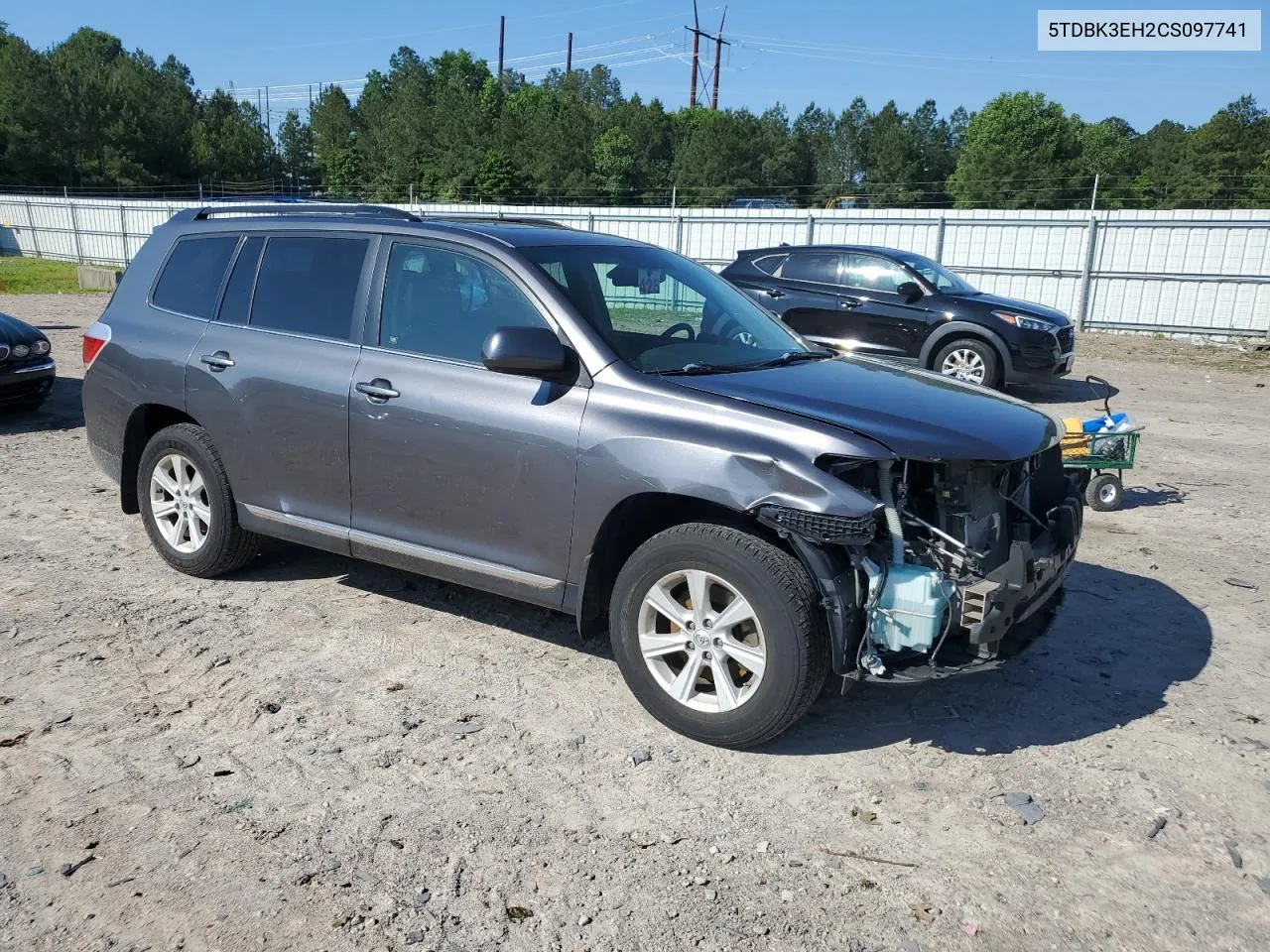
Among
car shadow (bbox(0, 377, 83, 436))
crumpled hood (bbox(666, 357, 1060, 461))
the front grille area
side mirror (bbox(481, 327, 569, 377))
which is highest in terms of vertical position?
side mirror (bbox(481, 327, 569, 377))

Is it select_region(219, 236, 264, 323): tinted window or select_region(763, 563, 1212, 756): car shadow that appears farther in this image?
select_region(219, 236, 264, 323): tinted window

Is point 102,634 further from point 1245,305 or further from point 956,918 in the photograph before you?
point 1245,305

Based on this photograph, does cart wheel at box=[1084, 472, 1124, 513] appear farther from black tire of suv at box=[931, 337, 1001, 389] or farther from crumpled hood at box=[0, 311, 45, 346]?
crumpled hood at box=[0, 311, 45, 346]

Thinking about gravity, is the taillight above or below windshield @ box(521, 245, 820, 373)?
below

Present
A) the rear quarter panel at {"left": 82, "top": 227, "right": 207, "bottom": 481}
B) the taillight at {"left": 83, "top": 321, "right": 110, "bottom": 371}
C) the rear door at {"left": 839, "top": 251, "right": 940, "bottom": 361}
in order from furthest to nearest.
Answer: the rear door at {"left": 839, "top": 251, "right": 940, "bottom": 361} → the taillight at {"left": 83, "top": 321, "right": 110, "bottom": 371} → the rear quarter panel at {"left": 82, "top": 227, "right": 207, "bottom": 481}

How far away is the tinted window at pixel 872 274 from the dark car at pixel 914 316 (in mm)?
12

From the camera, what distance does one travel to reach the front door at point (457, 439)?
12.9 ft

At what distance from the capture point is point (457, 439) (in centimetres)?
410

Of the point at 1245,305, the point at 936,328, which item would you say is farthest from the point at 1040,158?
the point at 936,328

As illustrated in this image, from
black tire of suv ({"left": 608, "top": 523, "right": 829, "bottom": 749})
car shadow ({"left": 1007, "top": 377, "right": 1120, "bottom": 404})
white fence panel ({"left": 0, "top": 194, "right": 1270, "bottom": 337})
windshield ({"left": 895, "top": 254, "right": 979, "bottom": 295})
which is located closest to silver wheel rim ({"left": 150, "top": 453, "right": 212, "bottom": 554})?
black tire of suv ({"left": 608, "top": 523, "right": 829, "bottom": 749})

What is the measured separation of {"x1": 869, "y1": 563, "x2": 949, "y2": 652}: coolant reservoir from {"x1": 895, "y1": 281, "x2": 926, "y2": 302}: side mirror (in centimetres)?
924

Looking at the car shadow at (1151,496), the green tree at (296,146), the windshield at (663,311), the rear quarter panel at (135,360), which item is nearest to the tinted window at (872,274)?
the car shadow at (1151,496)

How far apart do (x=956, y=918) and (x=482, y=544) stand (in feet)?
7.37

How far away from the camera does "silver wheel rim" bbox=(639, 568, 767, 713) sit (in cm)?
353
